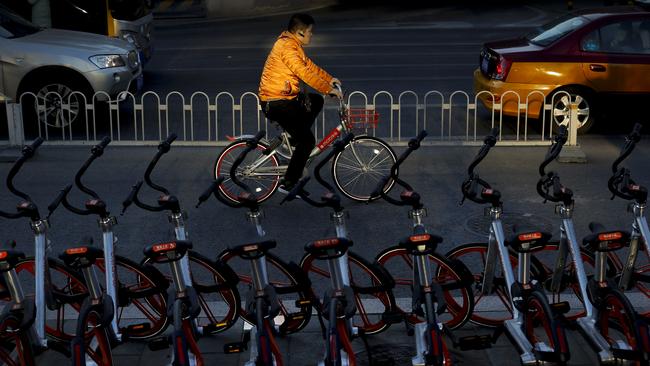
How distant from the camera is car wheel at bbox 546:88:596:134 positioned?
1330 cm

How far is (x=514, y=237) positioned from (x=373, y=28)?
24.2 m

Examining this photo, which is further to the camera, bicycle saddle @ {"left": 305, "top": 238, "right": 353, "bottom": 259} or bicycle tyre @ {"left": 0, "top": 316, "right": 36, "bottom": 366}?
bicycle saddle @ {"left": 305, "top": 238, "right": 353, "bottom": 259}

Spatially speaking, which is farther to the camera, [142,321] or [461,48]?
[461,48]

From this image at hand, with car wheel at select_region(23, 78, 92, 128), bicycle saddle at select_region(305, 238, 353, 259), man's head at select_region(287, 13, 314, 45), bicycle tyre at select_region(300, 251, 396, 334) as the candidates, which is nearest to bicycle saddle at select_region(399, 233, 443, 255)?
bicycle saddle at select_region(305, 238, 353, 259)

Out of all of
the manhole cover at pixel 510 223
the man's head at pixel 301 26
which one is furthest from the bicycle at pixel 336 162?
the manhole cover at pixel 510 223

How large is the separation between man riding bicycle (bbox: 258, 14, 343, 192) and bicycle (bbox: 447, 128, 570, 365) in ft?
10.4

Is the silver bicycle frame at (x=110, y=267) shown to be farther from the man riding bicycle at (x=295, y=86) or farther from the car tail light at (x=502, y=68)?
the car tail light at (x=502, y=68)

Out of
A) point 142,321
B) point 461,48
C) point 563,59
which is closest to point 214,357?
point 142,321

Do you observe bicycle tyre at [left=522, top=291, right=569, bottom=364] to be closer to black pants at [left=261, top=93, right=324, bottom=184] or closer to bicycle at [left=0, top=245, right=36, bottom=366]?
bicycle at [left=0, top=245, right=36, bottom=366]

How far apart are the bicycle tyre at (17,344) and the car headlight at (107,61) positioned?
8.84 metres

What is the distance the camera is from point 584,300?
21.1ft

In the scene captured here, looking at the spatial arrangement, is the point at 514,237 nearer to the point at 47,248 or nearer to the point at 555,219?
the point at 47,248

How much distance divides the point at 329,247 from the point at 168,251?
869 millimetres

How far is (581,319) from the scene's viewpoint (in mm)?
6461
